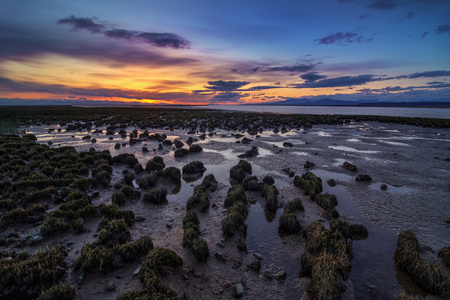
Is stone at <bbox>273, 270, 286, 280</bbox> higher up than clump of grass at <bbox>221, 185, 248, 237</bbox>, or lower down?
lower down

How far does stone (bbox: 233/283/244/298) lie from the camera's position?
5532 millimetres

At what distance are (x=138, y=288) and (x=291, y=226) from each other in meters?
5.83

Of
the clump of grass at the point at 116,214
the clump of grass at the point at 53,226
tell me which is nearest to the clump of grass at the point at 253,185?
the clump of grass at the point at 116,214

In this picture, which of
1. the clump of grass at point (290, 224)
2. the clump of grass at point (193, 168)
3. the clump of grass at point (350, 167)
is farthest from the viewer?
the clump of grass at point (350, 167)

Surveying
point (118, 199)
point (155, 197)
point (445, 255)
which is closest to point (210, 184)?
point (155, 197)

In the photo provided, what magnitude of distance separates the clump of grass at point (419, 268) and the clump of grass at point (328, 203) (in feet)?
8.12

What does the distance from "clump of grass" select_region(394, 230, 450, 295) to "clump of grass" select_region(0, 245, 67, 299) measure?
10.1 metres

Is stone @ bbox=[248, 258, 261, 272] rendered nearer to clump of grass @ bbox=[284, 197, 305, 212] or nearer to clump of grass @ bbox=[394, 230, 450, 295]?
clump of grass @ bbox=[284, 197, 305, 212]

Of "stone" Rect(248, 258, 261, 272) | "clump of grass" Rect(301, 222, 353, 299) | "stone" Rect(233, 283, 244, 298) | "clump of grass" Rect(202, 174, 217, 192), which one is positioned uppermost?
"clump of grass" Rect(202, 174, 217, 192)

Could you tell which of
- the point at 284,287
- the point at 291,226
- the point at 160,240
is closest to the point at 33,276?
the point at 160,240

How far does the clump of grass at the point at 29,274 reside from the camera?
489cm

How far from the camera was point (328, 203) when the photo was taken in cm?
997

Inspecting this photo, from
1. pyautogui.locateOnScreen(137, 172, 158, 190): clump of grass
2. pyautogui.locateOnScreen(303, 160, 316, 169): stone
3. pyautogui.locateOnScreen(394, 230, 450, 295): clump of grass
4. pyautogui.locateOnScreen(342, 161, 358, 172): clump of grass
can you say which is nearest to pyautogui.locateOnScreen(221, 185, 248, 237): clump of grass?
pyautogui.locateOnScreen(137, 172, 158, 190): clump of grass

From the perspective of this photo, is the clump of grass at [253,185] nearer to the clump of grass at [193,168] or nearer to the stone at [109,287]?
the clump of grass at [193,168]
